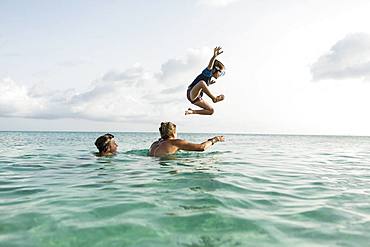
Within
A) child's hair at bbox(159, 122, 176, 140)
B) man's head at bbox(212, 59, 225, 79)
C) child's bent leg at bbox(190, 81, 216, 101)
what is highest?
man's head at bbox(212, 59, 225, 79)

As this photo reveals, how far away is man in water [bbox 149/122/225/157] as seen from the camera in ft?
39.0

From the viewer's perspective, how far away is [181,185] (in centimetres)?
772

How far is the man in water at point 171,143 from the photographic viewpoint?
1190 centimetres

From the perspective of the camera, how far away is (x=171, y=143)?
12.5 m

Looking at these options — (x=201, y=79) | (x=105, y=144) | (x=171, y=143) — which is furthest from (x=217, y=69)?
(x=105, y=144)

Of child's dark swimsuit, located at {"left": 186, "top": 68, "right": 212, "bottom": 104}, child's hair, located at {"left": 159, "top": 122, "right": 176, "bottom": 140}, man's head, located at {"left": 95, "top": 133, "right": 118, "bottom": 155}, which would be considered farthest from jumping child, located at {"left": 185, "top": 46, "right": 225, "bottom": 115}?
man's head, located at {"left": 95, "top": 133, "right": 118, "bottom": 155}

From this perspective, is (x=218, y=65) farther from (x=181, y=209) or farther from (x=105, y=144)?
(x=181, y=209)

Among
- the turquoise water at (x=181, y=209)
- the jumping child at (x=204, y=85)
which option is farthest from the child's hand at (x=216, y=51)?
the turquoise water at (x=181, y=209)

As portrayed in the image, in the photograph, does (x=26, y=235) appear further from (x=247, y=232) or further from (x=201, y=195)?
(x=201, y=195)

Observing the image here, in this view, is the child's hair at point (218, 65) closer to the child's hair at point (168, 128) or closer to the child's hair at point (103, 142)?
A: the child's hair at point (168, 128)

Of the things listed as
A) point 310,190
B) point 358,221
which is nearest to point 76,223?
point 358,221


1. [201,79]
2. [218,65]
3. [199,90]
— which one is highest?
[218,65]

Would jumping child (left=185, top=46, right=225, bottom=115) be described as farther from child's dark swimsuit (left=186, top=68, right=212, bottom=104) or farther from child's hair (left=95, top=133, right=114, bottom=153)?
child's hair (left=95, top=133, right=114, bottom=153)

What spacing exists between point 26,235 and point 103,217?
3.55 ft
